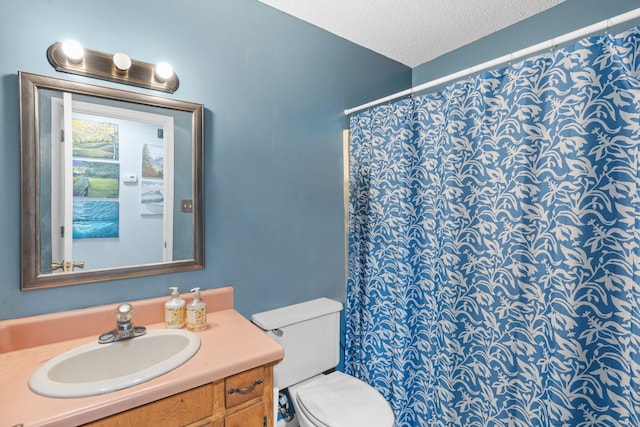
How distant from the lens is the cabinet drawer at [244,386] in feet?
3.43

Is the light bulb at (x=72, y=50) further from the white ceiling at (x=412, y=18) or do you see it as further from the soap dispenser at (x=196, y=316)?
the soap dispenser at (x=196, y=316)

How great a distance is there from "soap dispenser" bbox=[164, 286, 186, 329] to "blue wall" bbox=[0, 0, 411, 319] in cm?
14

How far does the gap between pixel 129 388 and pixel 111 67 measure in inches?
48.8

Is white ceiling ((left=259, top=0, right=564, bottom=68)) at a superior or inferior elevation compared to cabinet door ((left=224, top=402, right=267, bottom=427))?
superior

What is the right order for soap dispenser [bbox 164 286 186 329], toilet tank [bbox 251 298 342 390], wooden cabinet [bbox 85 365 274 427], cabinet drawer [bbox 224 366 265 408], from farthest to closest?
toilet tank [bbox 251 298 342 390]
soap dispenser [bbox 164 286 186 329]
cabinet drawer [bbox 224 366 265 408]
wooden cabinet [bbox 85 365 274 427]

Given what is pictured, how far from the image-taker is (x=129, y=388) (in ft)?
2.89

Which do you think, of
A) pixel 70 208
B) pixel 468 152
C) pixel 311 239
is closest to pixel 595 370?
pixel 468 152

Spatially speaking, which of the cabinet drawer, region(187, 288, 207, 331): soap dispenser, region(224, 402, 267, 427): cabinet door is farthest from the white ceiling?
region(224, 402, 267, 427): cabinet door

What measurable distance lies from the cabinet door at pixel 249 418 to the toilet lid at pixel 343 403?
1.41 feet

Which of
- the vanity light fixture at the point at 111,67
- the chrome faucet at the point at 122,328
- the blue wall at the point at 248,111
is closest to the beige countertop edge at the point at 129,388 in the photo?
the chrome faucet at the point at 122,328

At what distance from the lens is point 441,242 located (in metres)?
1.61

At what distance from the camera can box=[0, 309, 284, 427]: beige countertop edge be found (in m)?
0.79

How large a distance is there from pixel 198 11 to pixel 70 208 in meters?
1.09

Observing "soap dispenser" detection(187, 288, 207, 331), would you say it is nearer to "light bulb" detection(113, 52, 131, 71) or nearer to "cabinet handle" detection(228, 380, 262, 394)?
"cabinet handle" detection(228, 380, 262, 394)
